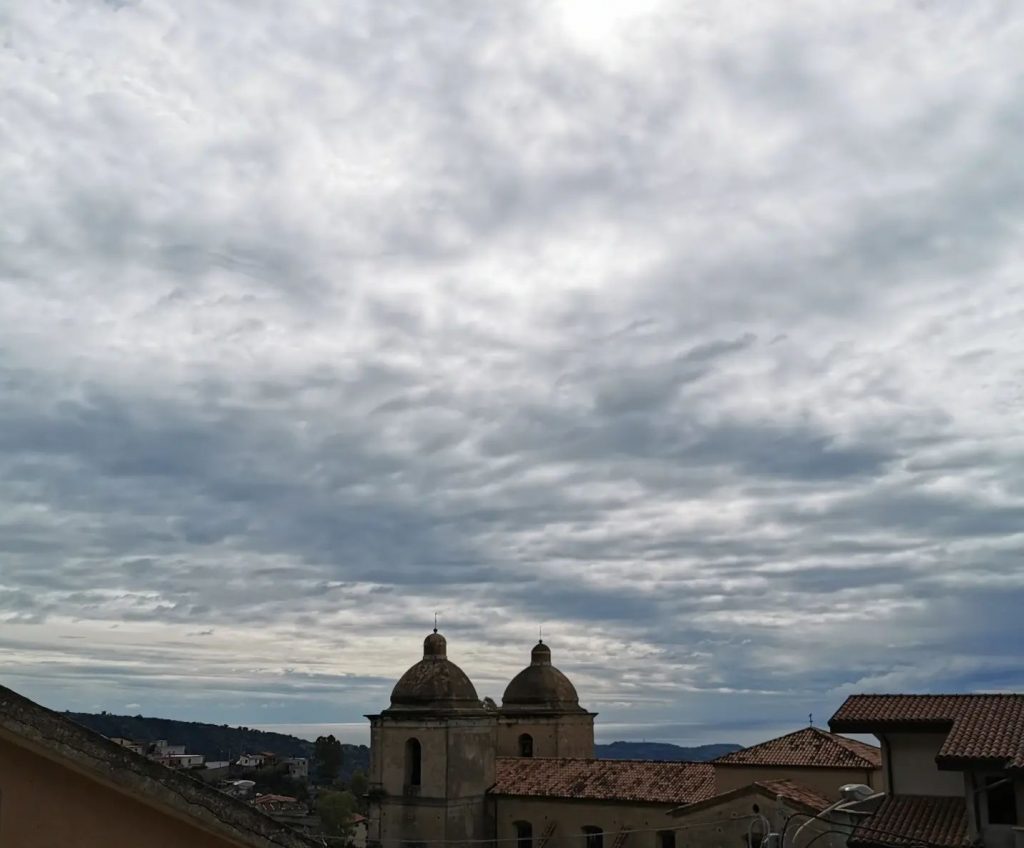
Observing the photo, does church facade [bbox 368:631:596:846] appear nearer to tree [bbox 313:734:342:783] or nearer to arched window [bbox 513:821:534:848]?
arched window [bbox 513:821:534:848]

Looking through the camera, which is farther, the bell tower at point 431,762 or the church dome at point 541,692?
the church dome at point 541,692

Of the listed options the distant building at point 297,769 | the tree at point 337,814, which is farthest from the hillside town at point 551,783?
the distant building at point 297,769

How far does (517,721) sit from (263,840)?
43.5m

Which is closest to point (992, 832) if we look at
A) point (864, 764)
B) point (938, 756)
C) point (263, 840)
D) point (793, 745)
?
point (938, 756)

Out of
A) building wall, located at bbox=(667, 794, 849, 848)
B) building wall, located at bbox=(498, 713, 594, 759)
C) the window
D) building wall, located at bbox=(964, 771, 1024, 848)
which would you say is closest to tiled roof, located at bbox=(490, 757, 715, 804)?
building wall, located at bbox=(667, 794, 849, 848)

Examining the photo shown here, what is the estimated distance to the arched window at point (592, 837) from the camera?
3434 centimetres

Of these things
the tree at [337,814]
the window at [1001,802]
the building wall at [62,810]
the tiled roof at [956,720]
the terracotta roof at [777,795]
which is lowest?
the tree at [337,814]

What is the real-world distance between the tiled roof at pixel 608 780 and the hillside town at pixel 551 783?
0.08 m

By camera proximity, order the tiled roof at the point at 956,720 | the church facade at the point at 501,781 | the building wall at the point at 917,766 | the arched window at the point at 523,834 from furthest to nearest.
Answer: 1. the arched window at the point at 523,834
2. the church facade at the point at 501,781
3. the building wall at the point at 917,766
4. the tiled roof at the point at 956,720

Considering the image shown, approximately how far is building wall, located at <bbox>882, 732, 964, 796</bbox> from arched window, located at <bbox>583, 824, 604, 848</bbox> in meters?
15.1

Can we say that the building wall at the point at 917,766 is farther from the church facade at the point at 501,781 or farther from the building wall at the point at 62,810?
the building wall at the point at 62,810

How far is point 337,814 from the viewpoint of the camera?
75000mm

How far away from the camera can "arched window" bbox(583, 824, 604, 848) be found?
34344mm

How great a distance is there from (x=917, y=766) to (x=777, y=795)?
6.34 m
